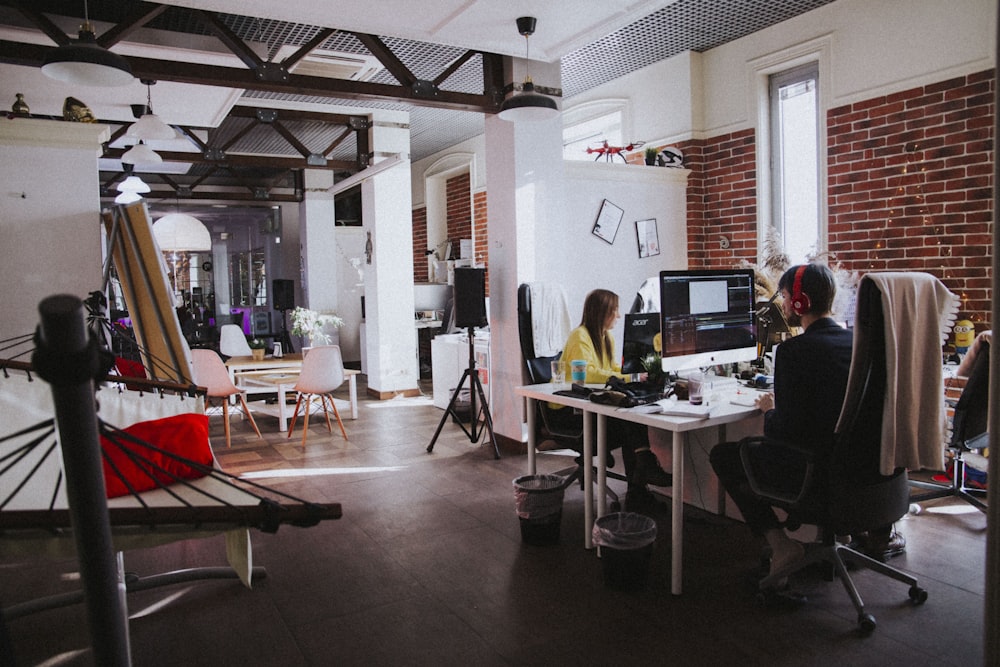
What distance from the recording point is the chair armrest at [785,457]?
269 centimetres

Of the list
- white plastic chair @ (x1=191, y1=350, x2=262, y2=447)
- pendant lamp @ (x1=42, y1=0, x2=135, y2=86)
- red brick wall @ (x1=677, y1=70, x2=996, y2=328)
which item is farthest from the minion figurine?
white plastic chair @ (x1=191, y1=350, x2=262, y2=447)

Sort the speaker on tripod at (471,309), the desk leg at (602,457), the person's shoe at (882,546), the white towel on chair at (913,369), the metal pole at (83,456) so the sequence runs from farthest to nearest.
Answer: the speaker on tripod at (471,309) < the desk leg at (602,457) < the person's shoe at (882,546) < the white towel on chair at (913,369) < the metal pole at (83,456)

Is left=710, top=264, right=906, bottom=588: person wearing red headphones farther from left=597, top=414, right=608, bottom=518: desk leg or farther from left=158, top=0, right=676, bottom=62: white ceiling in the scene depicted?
left=158, top=0, right=676, bottom=62: white ceiling

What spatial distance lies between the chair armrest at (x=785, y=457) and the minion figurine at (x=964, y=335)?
2567 millimetres

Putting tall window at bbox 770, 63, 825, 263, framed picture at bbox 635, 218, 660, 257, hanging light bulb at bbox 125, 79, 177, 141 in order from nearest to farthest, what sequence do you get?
hanging light bulb at bbox 125, 79, 177, 141
tall window at bbox 770, 63, 825, 263
framed picture at bbox 635, 218, 660, 257

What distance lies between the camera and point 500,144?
18.4ft

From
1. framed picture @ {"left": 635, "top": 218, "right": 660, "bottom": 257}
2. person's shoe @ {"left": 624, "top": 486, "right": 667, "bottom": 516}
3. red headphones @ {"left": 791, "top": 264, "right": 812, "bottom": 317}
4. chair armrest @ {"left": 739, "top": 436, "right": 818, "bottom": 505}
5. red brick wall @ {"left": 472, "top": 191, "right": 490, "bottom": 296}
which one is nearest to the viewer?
chair armrest @ {"left": 739, "top": 436, "right": 818, "bottom": 505}

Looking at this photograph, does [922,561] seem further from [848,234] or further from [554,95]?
[554,95]

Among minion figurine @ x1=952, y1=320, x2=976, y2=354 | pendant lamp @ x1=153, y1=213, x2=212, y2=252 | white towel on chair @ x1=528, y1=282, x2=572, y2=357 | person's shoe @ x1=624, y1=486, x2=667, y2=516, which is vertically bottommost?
person's shoe @ x1=624, y1=486, x2=667, y2=516

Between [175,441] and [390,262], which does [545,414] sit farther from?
[390,262]

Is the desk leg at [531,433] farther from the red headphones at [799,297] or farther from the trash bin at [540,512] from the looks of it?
the red headphones at [799,297]

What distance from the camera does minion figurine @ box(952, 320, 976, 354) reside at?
4.54 meters

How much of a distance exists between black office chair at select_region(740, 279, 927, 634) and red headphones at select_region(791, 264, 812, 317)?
0.29 metres

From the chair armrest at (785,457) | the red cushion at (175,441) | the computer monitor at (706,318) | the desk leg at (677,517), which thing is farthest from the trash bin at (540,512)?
the red cushion at (175,441)
